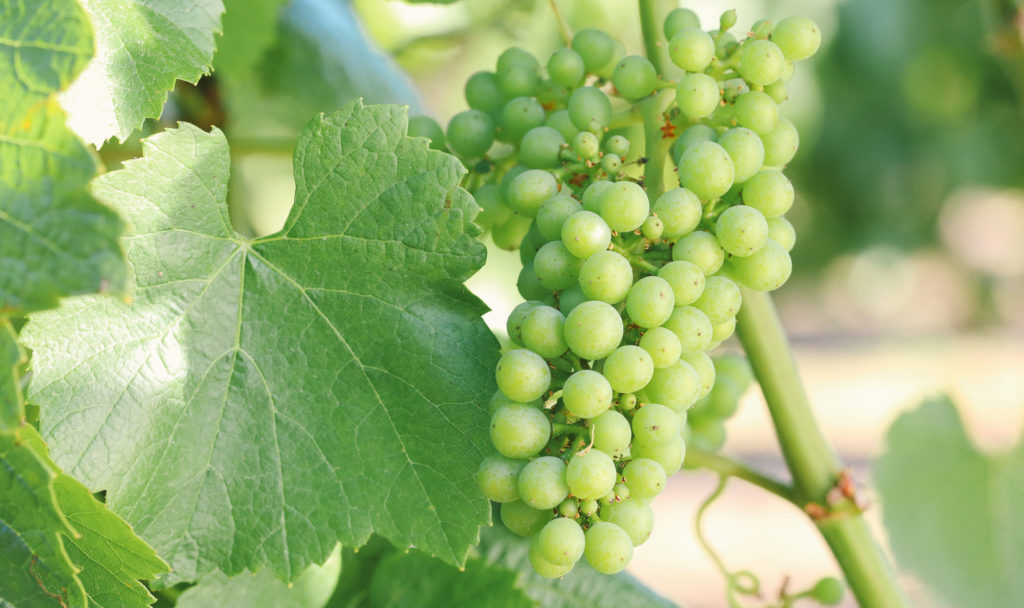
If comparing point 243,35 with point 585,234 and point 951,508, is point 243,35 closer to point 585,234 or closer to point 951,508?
point 585,234

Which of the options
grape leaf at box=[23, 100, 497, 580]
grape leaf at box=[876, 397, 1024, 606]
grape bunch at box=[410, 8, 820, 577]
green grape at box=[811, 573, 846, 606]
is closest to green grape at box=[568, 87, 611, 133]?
grape bunch at box=[410, 8, 820, 577]

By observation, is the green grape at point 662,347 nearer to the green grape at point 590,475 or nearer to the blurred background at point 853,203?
the green grape at point 590,475

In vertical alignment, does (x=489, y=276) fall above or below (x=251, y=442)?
above

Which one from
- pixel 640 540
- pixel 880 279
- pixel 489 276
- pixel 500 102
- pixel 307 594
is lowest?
pixel 307 594

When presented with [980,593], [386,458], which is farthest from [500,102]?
[980,593]

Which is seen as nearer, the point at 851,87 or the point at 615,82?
the point at 615,82

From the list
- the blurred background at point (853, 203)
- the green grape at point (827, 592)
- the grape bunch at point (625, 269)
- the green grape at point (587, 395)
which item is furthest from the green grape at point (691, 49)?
the blurred background at point (853, 203)

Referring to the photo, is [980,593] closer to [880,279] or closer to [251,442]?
[251,442]

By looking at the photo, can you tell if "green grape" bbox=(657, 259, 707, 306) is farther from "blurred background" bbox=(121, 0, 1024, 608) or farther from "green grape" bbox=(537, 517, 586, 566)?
"blurred background" bbox=(121, 0, 1024, 608)
